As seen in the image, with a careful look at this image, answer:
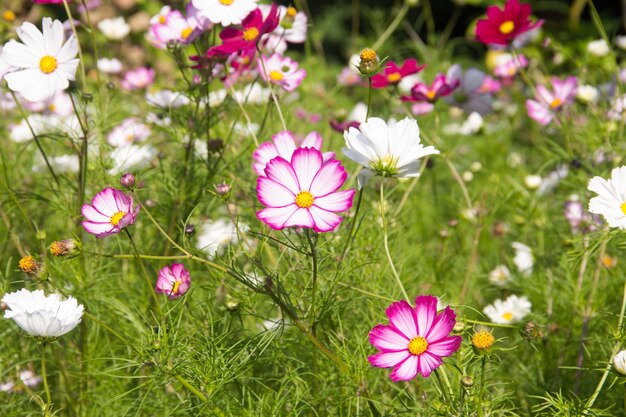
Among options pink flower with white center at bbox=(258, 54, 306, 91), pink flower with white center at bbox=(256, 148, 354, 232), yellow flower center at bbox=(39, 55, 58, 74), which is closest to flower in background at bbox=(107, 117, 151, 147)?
pink flower with white center at bbox=(258, 54, 306, 91)

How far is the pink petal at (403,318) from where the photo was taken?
0.79 m

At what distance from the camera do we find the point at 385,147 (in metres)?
0.83

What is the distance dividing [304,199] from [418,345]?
0.22 meters

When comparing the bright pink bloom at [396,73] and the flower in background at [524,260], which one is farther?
the flower in background at [524,260]

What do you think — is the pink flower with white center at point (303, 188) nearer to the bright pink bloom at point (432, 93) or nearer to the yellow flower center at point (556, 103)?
the bright pink bloom at point (432, 93)

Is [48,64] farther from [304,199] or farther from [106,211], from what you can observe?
[304,199]

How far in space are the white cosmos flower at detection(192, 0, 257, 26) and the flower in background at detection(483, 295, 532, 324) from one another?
2.30 ft

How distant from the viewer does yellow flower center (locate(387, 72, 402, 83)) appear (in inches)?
50.7

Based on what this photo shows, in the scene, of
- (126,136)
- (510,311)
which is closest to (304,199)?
(510,311)

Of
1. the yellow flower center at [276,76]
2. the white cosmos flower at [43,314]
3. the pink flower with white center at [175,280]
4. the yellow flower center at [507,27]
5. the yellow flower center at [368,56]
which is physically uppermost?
the yellow flower center at [507,27]

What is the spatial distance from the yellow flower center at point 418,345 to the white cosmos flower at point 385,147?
193 mm

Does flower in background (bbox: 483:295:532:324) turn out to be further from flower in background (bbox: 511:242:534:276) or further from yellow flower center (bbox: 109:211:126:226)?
yellow flower center (bbox: 109:211:126:226)

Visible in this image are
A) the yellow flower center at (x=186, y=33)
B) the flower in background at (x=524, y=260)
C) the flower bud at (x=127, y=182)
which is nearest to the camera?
the flower bud at (x=127, y=182)

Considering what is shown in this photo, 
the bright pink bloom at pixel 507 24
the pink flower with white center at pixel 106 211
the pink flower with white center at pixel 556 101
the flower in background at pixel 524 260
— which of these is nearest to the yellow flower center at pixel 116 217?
the pink flower with white center at pixel 106 211
